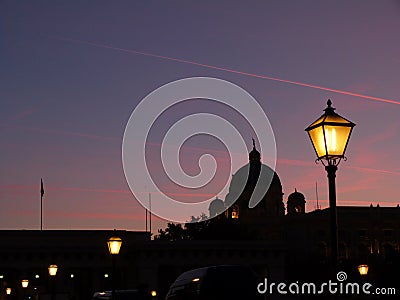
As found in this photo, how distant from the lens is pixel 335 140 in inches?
461

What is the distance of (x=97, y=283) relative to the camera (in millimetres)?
80312

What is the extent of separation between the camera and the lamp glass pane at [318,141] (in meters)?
11.7

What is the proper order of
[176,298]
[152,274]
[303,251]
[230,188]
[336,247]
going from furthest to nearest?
[230,188], [303,251], [152,274], [176,298], [336,247]

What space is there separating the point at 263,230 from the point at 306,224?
26.5ft

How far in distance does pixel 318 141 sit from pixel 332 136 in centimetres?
23

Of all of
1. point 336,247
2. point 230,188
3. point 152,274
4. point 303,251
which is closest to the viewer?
point 336,247

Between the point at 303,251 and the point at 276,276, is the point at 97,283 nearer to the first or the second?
the point at 276,276

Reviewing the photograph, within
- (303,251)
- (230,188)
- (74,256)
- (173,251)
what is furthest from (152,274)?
(230,188)

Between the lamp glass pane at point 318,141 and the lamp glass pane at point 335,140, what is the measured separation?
8cm
